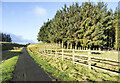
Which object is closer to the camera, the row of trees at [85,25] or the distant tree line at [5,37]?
the row of trees at [85,25]

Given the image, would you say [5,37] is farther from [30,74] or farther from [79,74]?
[79,74]

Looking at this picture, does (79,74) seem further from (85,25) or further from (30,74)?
(85,25)

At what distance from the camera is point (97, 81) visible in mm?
4812

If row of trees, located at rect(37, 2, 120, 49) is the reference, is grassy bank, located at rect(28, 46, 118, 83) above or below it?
below

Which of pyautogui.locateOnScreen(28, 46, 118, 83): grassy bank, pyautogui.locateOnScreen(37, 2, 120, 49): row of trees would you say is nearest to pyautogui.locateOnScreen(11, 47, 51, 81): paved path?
pyautogui.locateOnScreen(28, 46, 118, 83): grassy bank

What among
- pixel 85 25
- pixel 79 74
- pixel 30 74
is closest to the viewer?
pixel 79 74

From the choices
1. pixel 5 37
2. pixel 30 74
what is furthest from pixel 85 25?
pixel 5 37

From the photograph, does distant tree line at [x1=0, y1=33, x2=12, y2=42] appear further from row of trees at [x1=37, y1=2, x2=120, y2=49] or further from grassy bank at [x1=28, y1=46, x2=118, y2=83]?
grassy bank at [x1=28, y1=46, x2=118, y2=83]

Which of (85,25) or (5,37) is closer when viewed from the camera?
(85,25)

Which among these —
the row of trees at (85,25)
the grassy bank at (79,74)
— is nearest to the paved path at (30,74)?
the grassy bank at (79,74)

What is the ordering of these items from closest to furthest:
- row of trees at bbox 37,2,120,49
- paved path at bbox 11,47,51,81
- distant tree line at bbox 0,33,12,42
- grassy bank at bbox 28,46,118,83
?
grassy bank at bbox 28,46,118,83
paved path at bbox 11,47,51,81
row of trees at bbox 37,2,120,49
distant tree line at bbox 0,33,12,42

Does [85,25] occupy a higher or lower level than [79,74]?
Result: higher

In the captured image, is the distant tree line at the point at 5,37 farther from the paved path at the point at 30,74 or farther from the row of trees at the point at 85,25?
the paved path at the point at 30,74

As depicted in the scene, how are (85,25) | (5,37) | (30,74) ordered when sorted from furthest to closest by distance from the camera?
1. (5,37)
2. (85,25)
3. (30,74)
